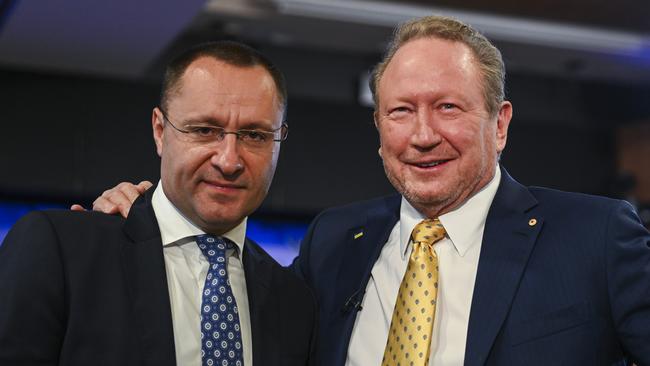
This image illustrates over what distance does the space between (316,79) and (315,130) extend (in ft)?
1.61

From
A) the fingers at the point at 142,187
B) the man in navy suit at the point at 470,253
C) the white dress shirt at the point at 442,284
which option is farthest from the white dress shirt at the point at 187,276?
the white dress shirt at the point at 442,284

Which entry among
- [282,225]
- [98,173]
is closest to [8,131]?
[98,173]

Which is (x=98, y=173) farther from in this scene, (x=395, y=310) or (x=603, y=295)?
(x=603, y=295)

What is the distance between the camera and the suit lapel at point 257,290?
234 cm

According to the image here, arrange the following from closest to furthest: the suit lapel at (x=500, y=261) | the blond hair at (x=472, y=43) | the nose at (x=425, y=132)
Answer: the suit lapel at (x=500, y=261)
the nose at (x=425, y=132)
the blond hair at (x=472, y=43)

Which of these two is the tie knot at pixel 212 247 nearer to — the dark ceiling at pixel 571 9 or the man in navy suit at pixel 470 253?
the man in navy suit at pixel 470 253

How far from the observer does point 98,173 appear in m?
5.66

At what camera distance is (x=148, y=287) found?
2215 mm

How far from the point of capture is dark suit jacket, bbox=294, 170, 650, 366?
2.21m

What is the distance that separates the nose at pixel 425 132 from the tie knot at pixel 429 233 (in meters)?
0.22

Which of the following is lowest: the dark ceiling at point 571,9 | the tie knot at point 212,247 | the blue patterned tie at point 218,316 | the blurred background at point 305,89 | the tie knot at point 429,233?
the blue patterned tie at point 218,316

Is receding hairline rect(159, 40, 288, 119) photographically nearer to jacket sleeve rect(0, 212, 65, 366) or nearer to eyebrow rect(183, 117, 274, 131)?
eyebrow rect(183, 117, 274, 131)

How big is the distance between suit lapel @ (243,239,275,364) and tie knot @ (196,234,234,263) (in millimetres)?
125

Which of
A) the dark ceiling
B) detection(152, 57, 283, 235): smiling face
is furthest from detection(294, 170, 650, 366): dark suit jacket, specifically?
the dark ceiling
